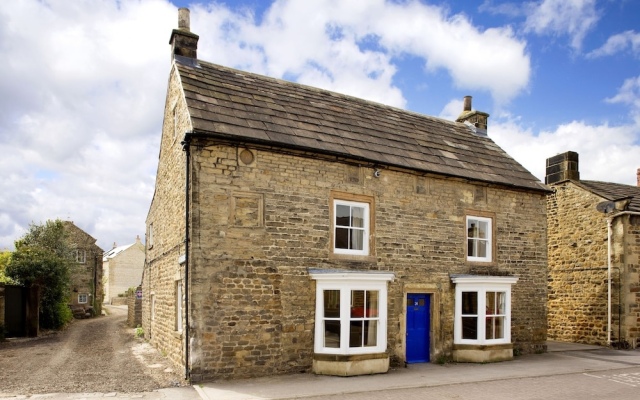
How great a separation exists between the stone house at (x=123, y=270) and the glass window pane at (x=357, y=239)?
4671 centimetres

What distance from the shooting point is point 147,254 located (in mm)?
18719

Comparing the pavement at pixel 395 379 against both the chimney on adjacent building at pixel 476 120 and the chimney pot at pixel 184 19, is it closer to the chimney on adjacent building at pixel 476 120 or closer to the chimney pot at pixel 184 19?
the chimney on adjacent building at pixel 476 120

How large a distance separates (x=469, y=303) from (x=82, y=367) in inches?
416

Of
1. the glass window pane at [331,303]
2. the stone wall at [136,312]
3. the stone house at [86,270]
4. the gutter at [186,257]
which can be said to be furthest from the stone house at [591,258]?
the stone house at [86,270]

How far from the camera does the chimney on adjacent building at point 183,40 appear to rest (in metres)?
13.4

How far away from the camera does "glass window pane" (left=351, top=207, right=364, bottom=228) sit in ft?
40.6

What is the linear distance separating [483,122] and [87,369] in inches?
627

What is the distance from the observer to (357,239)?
12.4 metres

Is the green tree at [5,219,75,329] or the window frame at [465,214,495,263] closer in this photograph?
the window frame at [465,214,495,263]

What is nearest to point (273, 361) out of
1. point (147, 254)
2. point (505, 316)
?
point (505, 316)

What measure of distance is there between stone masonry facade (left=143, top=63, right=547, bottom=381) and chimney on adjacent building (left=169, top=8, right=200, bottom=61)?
784 millimetres

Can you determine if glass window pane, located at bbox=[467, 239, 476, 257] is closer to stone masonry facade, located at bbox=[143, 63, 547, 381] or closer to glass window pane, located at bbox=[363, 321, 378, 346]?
stone masonry facade, located at bbox=[143, 63, 547, 381]

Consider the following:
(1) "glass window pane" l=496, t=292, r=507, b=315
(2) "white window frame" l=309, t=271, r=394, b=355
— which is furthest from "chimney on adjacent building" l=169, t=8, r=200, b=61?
(1) "glass window pane" l=496, t=292, r=507, b=315

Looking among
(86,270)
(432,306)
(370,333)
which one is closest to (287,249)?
(370,333)
